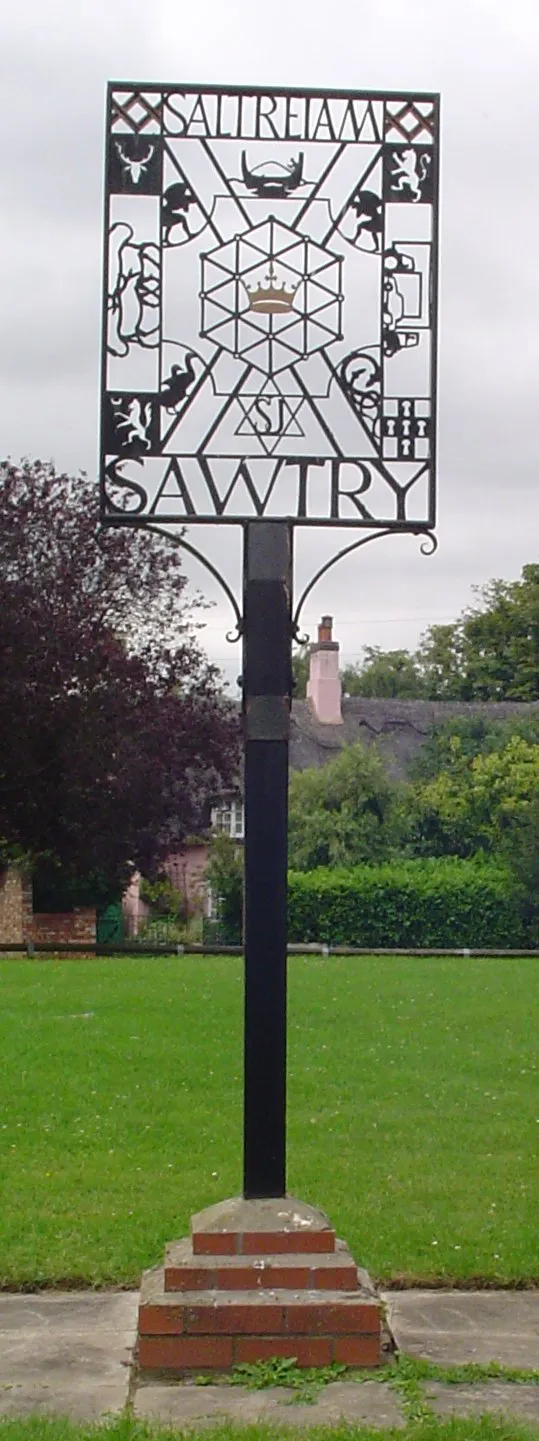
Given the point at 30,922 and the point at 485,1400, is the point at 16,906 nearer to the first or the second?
the point at 30,922

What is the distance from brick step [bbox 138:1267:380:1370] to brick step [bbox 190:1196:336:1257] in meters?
0.25

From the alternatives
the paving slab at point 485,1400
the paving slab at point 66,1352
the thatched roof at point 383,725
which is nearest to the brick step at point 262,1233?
the paving slab at point 66,1352

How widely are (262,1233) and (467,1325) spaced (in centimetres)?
100

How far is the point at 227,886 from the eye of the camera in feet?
113

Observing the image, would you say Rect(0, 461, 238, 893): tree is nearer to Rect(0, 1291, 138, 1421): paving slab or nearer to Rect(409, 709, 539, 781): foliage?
Rect(409, 709, 539, 781): foliage

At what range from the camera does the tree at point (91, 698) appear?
88.1 feet

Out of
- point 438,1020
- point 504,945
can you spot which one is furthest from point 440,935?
point 438,1020

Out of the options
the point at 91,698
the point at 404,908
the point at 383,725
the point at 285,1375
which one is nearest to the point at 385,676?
the point at 383,725

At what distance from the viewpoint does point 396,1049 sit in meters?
15.3

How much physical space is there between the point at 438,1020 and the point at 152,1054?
4.09 metres

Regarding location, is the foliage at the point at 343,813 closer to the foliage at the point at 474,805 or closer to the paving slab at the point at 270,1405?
the foliage at the point at 474,805

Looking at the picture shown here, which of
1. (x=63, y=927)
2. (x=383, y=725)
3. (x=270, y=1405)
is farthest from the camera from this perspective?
(x=383, y=725)

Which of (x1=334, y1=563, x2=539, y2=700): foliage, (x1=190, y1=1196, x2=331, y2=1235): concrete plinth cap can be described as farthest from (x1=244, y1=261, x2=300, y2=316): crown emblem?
(x1=334, y1=563, x2=539, y2=700): foliage

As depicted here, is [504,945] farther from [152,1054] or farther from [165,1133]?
[165,1133]
